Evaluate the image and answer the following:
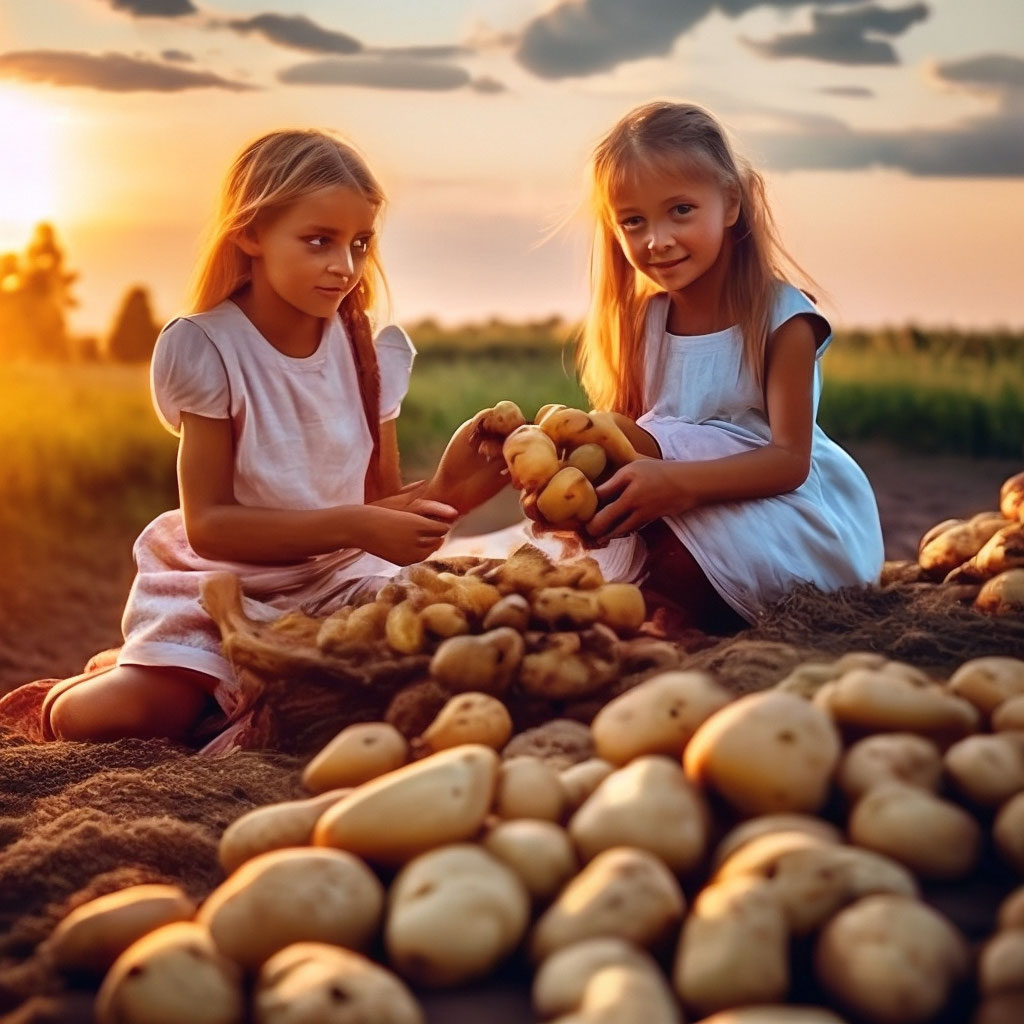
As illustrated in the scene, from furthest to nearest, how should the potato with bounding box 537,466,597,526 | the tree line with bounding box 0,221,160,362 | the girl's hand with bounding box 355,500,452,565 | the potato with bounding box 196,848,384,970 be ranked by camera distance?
the tree line with bounding box 0,221,160,362 < the girl's hand with bounding box 355,500,452,565 < the potato with bounding box 537,466,597,526 < the potato with bounding box 196,848,384,970

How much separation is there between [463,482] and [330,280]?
56 centimetres

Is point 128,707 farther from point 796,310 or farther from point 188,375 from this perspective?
point 796,310

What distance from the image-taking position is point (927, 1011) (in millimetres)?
1422

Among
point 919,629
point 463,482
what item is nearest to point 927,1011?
point 919,629

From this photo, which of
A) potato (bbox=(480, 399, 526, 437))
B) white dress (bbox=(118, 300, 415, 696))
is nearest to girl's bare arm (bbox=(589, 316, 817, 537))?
potato (bbox=(480, 399, 526, 437))

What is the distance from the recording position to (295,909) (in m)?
1.60

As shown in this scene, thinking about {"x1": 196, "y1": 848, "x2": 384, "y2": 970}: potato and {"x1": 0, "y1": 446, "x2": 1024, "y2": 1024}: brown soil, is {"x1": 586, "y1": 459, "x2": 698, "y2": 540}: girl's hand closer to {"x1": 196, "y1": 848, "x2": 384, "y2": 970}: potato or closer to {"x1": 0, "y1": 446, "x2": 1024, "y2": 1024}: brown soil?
{"x1": 0, "y1": 446, "x2": 1024, "y2": 1024}: brown soil

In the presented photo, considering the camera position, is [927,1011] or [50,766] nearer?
[927,1011]

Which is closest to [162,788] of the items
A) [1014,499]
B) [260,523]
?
[260,523]

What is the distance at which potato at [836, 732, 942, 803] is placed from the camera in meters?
1.72

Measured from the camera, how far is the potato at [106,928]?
5.59 feet

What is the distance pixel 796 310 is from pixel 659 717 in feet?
5.61

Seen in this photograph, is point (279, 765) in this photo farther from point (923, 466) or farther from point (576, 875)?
point (923, 466)

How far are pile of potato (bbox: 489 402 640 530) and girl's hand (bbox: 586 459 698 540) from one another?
32mm
